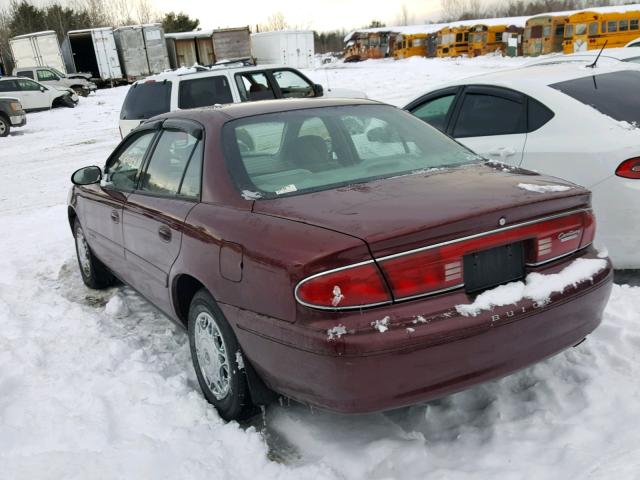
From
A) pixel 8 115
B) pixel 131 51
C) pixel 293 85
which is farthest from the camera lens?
pixel 131 51

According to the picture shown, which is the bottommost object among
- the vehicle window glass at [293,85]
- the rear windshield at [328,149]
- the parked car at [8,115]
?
the parked car at [8,115]

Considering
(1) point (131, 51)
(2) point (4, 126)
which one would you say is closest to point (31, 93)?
(2) point (4, 126)

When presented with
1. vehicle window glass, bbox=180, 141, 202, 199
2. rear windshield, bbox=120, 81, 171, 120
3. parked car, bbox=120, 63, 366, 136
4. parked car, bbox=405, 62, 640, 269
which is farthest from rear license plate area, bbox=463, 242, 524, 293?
rear windshield, bbox=120, 81, 171, 120

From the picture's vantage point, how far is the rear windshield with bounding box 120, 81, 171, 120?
32.6ft

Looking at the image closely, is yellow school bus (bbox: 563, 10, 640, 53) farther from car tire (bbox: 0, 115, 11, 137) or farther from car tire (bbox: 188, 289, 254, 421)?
car tire (bbox: 188, 289, 254, 421)

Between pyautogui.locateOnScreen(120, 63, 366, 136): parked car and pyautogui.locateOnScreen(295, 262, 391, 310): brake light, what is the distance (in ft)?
26.3

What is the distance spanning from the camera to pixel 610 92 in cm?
465

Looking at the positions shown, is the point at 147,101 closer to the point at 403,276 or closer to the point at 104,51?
the point at 403,276

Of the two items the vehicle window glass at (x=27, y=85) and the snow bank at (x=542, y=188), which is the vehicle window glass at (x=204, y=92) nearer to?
the snow bank at (x=542, y=188)

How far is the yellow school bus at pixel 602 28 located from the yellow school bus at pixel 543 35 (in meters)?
1.06

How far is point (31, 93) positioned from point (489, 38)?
87.0ft

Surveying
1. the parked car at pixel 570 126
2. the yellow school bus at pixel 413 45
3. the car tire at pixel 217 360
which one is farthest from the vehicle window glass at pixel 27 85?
the yellow school bus at pixel 413 45

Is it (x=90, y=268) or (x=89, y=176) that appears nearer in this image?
(x=89, y=176)

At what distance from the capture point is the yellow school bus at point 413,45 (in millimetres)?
41750
